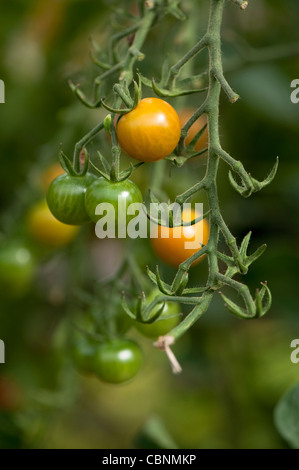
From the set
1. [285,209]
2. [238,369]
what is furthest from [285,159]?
[238,369]

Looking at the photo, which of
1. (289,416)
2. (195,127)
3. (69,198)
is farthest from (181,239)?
(195,127)

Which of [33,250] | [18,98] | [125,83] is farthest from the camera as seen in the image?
[18,98]

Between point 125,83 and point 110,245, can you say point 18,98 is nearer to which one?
point 110,245

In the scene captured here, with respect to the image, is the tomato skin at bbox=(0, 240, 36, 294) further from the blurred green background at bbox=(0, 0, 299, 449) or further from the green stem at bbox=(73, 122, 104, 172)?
the green stem at bbox=(73, 122, 104, 172)

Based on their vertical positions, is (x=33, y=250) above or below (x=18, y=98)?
below

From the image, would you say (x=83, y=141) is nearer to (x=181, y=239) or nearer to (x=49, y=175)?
(x=181, y=239)
